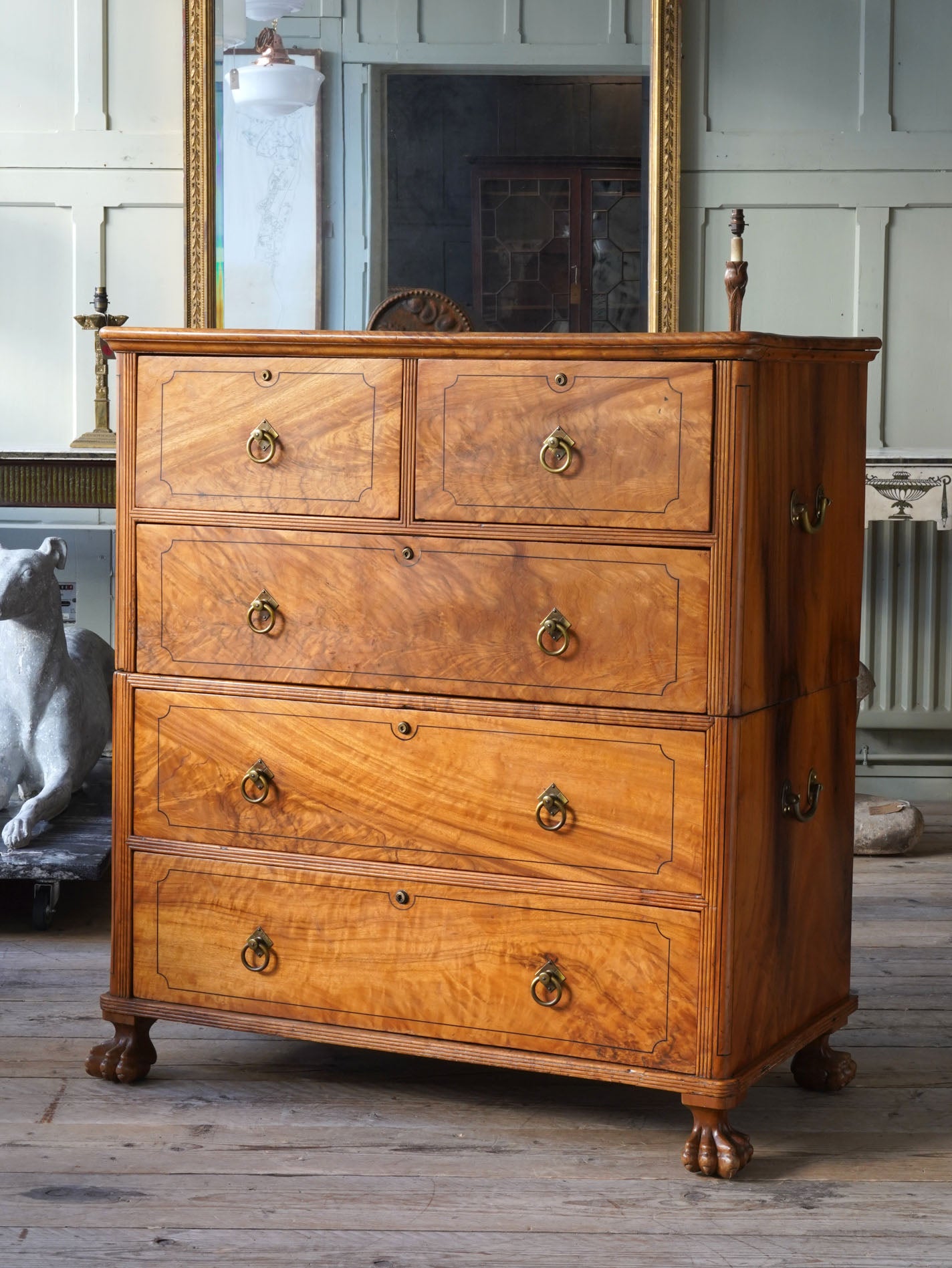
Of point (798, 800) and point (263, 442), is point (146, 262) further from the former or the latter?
point (798, 800)

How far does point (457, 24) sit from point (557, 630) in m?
3.02

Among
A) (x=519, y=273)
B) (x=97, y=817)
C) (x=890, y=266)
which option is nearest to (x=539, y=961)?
(x=97, y=817)

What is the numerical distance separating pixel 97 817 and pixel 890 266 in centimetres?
299

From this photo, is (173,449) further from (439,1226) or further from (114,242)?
(114,242)

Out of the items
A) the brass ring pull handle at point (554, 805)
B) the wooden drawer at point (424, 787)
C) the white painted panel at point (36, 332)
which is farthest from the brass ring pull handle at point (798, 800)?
the white painted panel at point (36, 332)

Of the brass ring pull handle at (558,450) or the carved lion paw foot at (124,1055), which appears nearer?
the brass ring pull handle at (558,450)

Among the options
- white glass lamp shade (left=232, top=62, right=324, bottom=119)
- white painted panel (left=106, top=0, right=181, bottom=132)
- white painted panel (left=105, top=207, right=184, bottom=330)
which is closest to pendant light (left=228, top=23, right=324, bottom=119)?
white glass lamp shade (left=232, top=62, right=324, bottom=119)

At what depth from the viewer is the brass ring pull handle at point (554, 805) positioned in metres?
2.38

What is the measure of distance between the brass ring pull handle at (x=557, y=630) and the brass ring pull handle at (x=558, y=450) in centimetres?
22

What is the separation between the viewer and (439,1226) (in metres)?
2.18

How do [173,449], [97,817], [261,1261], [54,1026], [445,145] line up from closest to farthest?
[261,1261], [173,449], [54,1026], [97,817], [445,145]

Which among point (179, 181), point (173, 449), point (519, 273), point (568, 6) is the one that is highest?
point (568, 6)

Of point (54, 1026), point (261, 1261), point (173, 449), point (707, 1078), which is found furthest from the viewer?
point (54, 1026)

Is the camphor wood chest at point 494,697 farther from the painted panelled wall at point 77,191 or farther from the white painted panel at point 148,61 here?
the white painted panel at point 148,61
